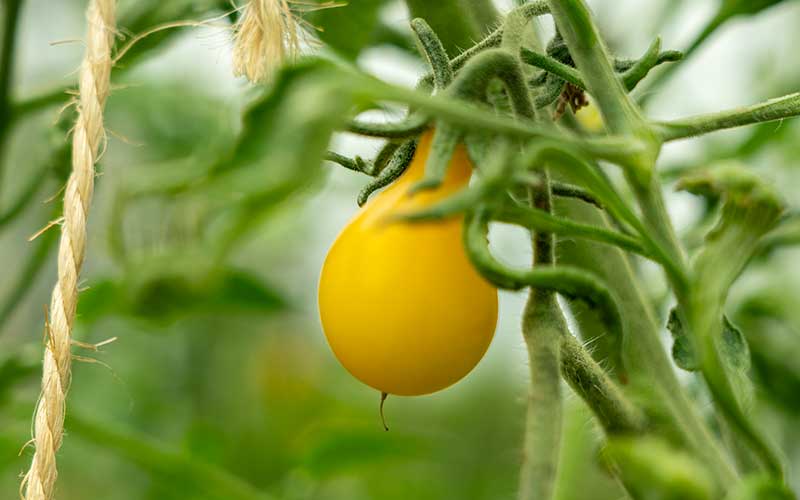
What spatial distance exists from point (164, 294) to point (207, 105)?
69cm

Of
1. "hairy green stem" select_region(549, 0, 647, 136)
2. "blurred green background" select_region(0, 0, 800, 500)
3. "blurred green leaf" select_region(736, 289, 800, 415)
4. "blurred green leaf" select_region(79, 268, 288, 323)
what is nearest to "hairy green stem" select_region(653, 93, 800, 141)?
"hairy green stem" select_region(549, 0, 647, 136)

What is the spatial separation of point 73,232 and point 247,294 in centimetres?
46

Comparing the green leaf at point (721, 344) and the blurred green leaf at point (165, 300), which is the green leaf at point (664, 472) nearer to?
the green leaf at point (721, 344)

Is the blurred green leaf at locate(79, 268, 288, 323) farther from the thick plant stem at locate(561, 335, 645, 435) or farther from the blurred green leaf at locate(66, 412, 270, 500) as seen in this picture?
the thick plant stem at locate(561, 335, 645, 435)

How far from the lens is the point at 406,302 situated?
1.24 ft

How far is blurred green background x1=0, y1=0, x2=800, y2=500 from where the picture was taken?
0.56 meters

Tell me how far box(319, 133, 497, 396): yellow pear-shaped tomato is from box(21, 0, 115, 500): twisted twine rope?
0.47 ft

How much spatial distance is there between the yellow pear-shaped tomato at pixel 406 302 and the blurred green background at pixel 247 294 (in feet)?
0.15

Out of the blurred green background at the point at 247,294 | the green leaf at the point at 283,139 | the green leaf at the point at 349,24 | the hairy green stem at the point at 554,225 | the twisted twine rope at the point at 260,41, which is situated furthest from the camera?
the green leaf at the point at 349,24

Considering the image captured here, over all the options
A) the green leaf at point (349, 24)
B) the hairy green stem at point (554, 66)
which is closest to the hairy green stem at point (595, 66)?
the hairy green stem at point (554, 66)

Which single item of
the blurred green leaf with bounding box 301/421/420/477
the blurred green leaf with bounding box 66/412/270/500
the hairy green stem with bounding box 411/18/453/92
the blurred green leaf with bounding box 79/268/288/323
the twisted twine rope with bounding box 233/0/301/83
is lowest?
the blurred green leaf with bounding box 301/421/420/477

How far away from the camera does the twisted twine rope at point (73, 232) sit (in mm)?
465

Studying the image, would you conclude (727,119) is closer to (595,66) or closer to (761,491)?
(595,66)

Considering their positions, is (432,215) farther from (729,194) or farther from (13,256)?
(13,256)
